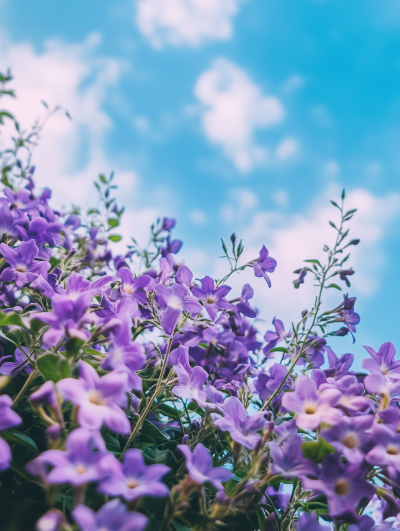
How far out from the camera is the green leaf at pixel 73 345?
3.53ft

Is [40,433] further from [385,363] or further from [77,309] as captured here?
[385,363]

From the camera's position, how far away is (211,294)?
6.93ft

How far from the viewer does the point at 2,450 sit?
95 centimetres

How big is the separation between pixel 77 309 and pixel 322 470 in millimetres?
809

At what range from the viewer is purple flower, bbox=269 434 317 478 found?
1195 millimetres

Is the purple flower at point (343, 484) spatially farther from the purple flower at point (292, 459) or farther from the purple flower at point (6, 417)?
the purple flower at point (6, 417)

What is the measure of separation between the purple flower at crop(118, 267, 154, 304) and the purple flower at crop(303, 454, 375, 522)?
104 cm

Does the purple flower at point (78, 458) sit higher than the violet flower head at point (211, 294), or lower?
lower

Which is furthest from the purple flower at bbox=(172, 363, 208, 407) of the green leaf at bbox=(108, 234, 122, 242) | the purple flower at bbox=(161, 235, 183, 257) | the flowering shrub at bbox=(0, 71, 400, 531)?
the green leaf at bbox=(108, 234, 122, 242)

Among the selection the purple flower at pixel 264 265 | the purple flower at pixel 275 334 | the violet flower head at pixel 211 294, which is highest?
the purple flower at pixel 264 265

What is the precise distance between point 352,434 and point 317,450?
0.12m

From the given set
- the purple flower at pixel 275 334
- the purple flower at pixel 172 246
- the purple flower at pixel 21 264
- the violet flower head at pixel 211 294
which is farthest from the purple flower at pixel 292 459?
the purple flower at pixel 172 246

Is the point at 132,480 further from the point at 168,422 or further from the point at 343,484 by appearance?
the point at 168,422

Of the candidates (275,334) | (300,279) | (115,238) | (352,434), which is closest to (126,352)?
(352,434)
